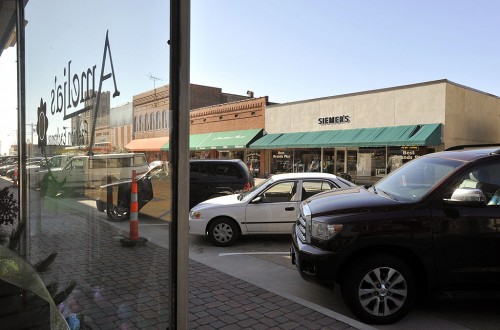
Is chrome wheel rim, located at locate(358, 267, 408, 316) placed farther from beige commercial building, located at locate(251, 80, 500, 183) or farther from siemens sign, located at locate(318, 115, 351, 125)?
siemens sign, located at locate(318, 115, 351, 125)

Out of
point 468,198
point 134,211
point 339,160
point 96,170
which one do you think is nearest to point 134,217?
point 134,211

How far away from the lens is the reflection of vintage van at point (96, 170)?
92.4 inches

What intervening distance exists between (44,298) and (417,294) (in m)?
3.99

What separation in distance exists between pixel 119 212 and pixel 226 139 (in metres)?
29.1

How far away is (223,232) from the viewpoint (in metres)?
7.59

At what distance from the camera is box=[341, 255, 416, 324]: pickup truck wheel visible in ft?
13.8

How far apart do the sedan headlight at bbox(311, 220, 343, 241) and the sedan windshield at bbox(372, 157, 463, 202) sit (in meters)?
0.84

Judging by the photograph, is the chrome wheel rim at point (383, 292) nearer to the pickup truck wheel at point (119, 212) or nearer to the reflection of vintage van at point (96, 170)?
the pickup truck wheel at point (119, 212)

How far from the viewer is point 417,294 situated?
4.38 m

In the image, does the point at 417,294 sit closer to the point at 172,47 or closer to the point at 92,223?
the point at 92,223

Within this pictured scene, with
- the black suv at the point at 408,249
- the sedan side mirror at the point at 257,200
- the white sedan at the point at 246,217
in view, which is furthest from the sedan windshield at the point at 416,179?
the sedan side mirror at the point at 257,200

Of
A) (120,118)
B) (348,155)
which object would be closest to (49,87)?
(120,118)

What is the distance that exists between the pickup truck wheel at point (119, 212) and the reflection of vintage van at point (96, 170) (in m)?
0.17

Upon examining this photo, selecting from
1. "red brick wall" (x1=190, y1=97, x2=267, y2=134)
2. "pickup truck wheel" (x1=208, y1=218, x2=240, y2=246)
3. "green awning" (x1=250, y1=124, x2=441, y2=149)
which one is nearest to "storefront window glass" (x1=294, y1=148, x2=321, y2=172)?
"green awning" (x1=250, y1=124, x2=441, y2=149)
